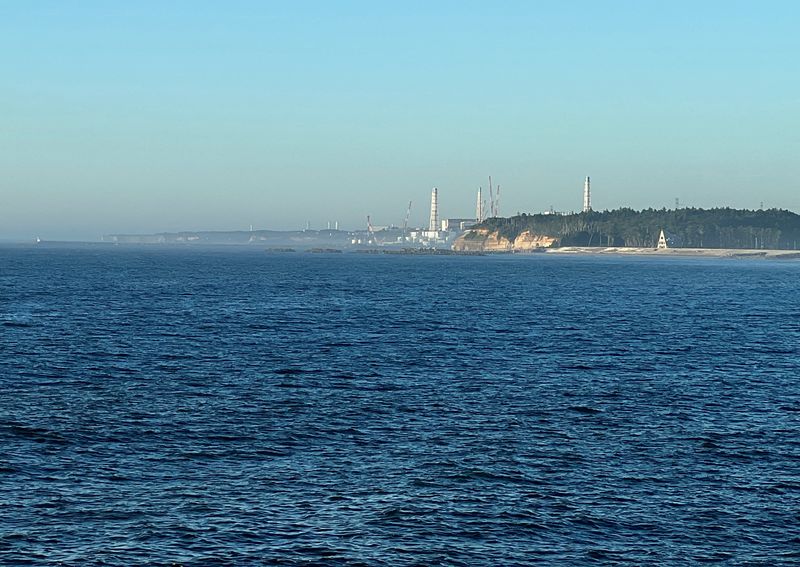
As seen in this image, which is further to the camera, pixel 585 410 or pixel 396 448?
A: pixel 585 410

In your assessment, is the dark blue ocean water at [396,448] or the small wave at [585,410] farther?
the small wave at [585,410]

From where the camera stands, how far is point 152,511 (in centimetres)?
3250

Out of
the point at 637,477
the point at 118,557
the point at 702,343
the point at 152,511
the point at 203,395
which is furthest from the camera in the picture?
the point at 702,343

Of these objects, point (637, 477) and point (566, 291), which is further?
point (566, 291)

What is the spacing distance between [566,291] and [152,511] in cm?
14192

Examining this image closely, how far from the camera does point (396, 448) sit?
41.9m

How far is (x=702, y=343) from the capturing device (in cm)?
8512

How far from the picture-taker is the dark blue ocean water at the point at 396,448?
3033 cm

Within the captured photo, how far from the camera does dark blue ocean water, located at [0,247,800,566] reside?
30.3m

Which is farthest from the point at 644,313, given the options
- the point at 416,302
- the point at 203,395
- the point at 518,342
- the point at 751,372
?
the point at 203,395

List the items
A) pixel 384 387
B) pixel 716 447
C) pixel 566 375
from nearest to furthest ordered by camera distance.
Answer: pixel 716 447 → pixel 384 387 → pixel 566 375

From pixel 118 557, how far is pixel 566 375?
40662 mm

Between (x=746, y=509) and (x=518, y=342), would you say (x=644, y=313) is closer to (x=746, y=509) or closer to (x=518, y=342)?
(x=518, y=342)

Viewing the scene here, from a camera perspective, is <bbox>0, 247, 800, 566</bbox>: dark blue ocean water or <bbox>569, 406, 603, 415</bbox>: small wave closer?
<bbox>0, 247, 800, 566</bbox>: dark blue ocean water
